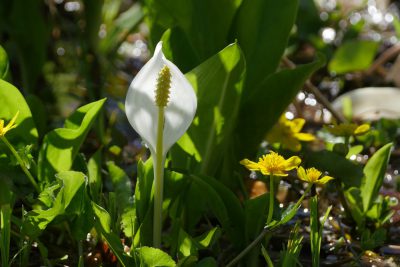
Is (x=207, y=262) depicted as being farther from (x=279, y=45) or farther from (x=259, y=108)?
(x=279, y=45)

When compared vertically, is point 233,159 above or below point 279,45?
below

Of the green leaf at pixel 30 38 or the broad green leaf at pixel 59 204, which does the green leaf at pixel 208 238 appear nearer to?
the broad green leaf at pixel 59 204

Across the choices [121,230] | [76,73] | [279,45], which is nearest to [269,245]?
[121,230]

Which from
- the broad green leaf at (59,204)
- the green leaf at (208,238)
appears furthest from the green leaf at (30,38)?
the green leaf at (208,238)

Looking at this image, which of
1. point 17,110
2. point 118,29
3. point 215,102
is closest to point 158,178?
point 215,102

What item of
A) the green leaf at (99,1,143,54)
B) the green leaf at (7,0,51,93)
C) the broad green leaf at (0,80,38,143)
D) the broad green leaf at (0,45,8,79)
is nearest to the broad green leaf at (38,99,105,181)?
the broad green leaf at (0,80,38,143)

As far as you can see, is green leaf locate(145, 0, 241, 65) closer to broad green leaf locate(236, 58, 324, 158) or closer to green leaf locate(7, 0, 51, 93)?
broad green leaf locate(236, 58, 324, 158)
